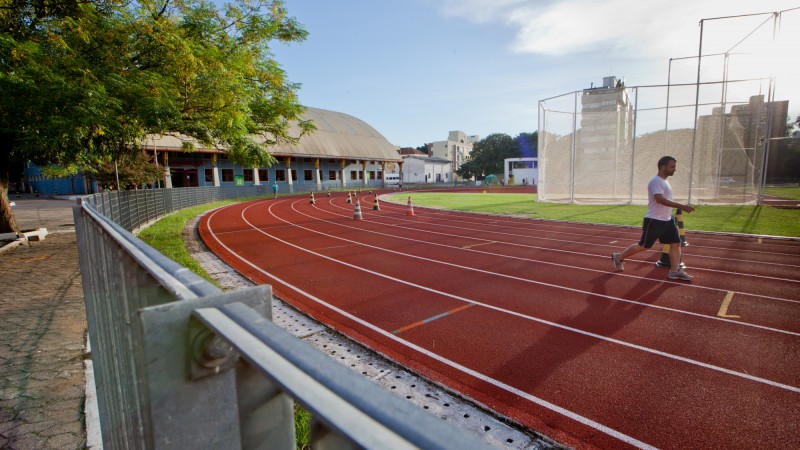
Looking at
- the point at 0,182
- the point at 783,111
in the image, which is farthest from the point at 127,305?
the point at 783,111

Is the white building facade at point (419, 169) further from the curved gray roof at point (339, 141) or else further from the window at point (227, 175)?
the window at point (227, 175)

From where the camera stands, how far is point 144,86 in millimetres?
9617

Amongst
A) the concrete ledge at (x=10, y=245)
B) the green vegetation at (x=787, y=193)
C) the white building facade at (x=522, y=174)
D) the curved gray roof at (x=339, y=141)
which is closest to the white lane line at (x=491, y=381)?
the concrete ledge at (x=10, y=245)

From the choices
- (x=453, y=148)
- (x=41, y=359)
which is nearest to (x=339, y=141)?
(x=41, y=359)

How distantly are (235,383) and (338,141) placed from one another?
48.4 m

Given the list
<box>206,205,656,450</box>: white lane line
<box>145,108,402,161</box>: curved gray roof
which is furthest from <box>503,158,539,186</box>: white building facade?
<box>206,205,656,450</box>: white lane line

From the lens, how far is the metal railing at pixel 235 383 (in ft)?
1.54

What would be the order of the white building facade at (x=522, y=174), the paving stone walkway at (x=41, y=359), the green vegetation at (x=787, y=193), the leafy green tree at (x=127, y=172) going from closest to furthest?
the paving stone walkway at (x=41, y=359) → the leafy green tree at (x=127, y=172) → the green vegetation at (x=787, y=193) → the white building facade at (x=522, y=174)

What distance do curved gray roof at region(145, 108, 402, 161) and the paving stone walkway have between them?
106 ft

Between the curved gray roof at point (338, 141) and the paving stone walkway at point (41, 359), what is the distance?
106 feet

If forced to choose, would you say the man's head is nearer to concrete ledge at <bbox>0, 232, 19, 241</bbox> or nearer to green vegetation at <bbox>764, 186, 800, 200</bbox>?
concrete ledge at <bbox>0, 232, 19, 241</bbox>

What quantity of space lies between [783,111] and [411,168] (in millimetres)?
58265

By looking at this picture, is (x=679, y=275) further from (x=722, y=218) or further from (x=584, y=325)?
(x=722, y=218)

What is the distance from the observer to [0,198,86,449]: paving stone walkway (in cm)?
319
